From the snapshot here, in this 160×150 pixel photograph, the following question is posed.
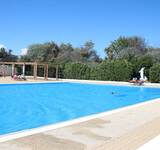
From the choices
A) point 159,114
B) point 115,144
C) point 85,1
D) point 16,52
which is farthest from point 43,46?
point 115,144

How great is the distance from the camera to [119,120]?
28.1 ft

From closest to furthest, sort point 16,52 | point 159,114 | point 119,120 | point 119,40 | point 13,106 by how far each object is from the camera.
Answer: point 119,120, point 159,114, point 13,106, point 16,52, point 119,40

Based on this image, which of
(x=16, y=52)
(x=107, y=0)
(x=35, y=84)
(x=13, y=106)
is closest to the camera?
(x=13, y=106)

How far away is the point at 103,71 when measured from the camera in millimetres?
31984

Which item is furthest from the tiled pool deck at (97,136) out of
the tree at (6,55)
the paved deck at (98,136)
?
the tree at (6,55)

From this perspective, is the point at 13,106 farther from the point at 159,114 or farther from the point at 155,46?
the point at 155,46

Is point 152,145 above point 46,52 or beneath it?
beneath

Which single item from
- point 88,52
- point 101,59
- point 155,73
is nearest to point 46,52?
point 88,52

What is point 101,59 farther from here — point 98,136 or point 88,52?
point 98,136

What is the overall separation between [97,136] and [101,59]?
50165 mm

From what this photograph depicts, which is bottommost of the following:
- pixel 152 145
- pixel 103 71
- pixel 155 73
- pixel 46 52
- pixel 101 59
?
pixel 152 145

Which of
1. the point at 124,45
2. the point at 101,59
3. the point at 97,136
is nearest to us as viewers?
the point at 97,136

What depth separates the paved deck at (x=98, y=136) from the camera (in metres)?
5.59

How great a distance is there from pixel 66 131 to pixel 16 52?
4746 cm
